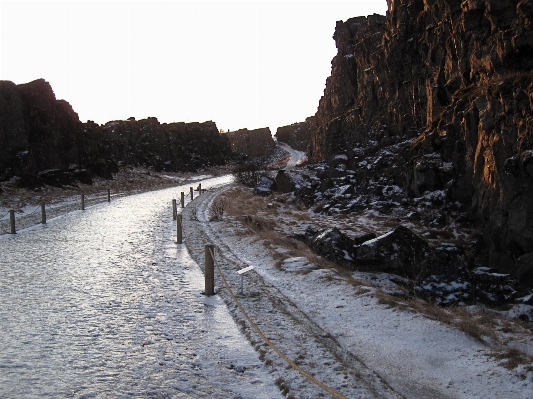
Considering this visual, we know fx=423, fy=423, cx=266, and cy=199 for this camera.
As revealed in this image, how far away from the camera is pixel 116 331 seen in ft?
22.0

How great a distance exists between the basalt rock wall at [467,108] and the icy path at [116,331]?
9.72 m

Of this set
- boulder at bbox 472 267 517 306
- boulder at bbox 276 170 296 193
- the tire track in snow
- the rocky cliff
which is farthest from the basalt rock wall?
the rocky cliff

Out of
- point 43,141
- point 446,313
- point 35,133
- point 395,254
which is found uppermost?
point 35,133

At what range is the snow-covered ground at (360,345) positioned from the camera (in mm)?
4867

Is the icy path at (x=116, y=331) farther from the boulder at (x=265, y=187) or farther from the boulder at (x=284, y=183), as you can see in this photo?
the boulder at (x=284, y=183)

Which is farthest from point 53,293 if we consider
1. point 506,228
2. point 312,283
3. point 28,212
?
point 28,212

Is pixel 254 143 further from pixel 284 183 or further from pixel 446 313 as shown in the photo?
pixel 446 313

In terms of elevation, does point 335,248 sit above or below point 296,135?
below

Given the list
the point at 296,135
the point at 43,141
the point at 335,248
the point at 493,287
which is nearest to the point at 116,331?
the point at 335,248

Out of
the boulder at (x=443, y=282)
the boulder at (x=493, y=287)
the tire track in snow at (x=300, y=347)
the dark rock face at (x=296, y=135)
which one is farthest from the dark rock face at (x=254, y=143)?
the tire track in snow at (x=300, y=347)

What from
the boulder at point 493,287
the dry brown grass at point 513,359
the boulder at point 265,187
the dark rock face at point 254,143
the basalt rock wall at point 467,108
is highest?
the dark rock face at point 254,143

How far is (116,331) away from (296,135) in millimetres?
153973

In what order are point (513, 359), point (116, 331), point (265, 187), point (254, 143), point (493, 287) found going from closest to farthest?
point (513, 359) → point (116, 331) → point (493, 287) → point (265, 187) → point (254, 143)

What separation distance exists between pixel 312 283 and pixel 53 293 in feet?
17.8
